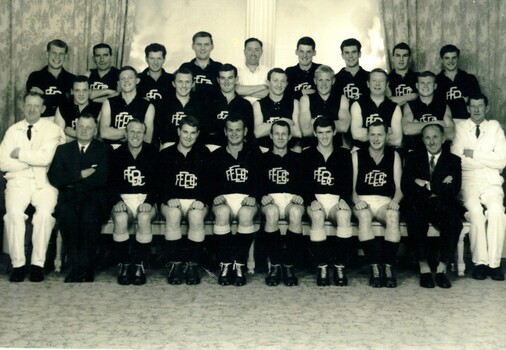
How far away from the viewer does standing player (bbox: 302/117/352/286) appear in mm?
4953

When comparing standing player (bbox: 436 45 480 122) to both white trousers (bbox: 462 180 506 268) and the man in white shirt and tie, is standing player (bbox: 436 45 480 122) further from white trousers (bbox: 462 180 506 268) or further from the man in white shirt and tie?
white trousers (bbox: 462 180 506 268)

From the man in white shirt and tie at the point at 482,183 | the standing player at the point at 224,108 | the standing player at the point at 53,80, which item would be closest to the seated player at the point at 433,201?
the man in white shirt and tie at the point at 482,183

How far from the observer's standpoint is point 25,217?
16.6ft

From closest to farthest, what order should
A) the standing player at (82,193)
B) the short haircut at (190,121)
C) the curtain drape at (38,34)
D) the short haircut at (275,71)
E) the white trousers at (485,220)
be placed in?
the standing player at (82,193) → the short haircut at (190,121) → the white trousers at (485,220) → the short haircut at (275,71) → the curtain drape at (38,34)

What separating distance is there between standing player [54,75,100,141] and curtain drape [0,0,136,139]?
0.90m

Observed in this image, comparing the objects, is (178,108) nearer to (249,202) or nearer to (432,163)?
(249,202)

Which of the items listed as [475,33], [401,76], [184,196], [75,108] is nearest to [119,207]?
[184,196]

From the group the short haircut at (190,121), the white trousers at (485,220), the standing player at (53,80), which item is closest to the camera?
the short haircut at (190,121)

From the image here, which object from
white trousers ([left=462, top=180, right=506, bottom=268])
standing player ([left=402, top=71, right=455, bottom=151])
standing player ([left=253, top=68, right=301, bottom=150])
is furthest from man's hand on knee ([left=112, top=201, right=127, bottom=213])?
white trousers ([left=462, top=180, right=506, bottom=268])

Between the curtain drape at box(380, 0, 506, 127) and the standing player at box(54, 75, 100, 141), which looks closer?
the standing player at box(54, 75, 100, 141)

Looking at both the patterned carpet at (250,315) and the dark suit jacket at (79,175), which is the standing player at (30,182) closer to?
the dark suit jacket at (79,175)

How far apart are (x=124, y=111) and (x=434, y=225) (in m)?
2.41

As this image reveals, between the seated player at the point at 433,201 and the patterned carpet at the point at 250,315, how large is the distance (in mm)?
198

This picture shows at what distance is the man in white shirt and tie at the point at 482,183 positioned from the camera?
5.22 metres
